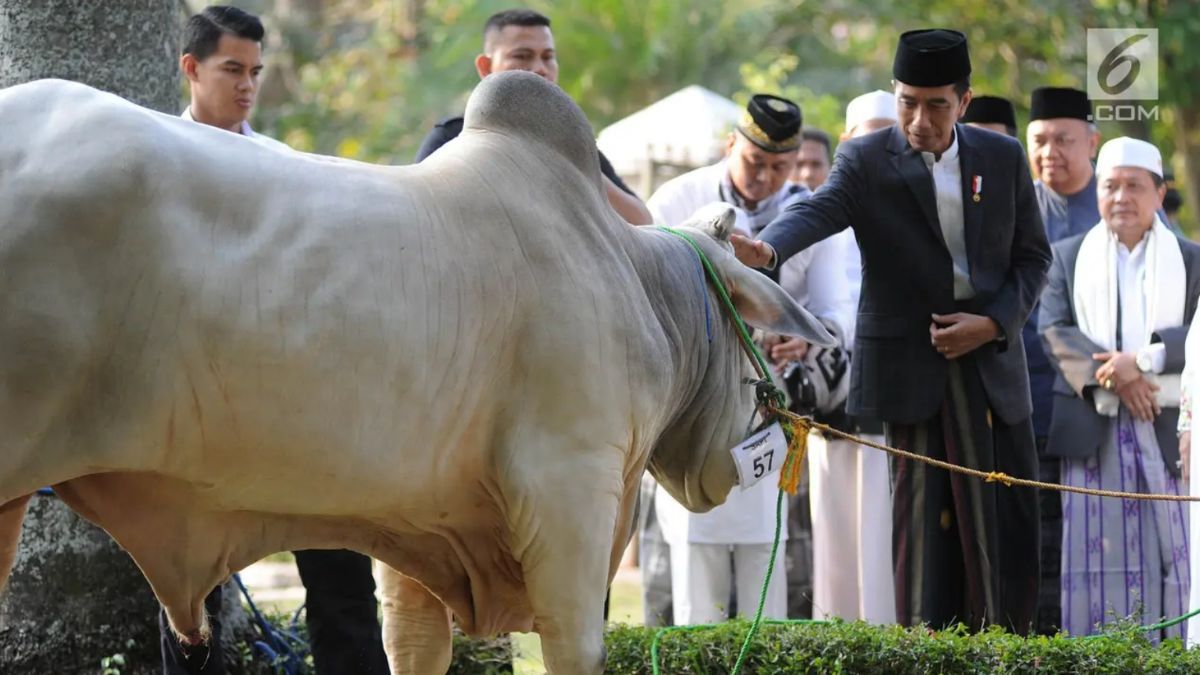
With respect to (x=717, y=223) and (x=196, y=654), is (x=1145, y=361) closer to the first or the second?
(x=717, y=223)

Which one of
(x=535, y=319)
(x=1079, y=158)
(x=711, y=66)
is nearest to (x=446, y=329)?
(x=535, y=319)

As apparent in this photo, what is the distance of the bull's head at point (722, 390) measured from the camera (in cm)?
465

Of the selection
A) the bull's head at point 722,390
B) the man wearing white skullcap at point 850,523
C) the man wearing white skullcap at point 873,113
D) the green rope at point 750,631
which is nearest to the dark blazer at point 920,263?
the green rope at point 750,631

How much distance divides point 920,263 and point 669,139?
6120mm

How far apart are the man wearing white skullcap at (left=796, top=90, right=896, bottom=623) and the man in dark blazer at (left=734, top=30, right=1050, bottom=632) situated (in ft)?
3.00

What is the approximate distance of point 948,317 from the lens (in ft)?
18.9

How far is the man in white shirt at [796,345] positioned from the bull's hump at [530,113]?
2.57 meters

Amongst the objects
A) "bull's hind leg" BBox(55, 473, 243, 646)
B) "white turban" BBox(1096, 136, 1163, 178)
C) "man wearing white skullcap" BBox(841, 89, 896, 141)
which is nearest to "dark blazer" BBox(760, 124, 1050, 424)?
"white turban" BBox(1096, 136, 1163, 178)

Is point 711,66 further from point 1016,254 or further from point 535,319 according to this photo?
point 535,319

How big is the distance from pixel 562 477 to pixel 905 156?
7.89 feet

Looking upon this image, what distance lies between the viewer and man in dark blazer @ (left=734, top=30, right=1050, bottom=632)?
19.0 feet

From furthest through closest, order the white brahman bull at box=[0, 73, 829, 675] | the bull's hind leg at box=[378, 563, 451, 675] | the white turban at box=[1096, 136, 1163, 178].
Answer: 1. the white turban at box=[1096, 136, 1163, 178]
2. the bull's hind leg at box=[378, 563, 451, 675]
3. the white brahman bull at box=[0, 73, 829, 675]

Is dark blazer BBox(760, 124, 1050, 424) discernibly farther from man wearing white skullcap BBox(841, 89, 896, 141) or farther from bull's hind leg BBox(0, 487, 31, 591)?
bull's hind leg BBox(0, 487, 31, 591)

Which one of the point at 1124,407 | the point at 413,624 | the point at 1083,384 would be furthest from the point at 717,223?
the point at 1124,407
